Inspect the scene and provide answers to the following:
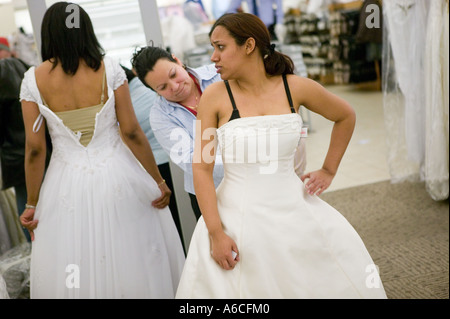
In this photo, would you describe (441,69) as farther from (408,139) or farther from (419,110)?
(408,139)

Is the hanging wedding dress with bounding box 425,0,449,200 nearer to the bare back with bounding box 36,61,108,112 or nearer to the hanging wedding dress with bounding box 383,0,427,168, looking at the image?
the hanging wedding dress with bounding box 383,0,427,168

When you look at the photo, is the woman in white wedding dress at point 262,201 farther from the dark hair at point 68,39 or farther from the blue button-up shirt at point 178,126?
the dark hair at point 68,39

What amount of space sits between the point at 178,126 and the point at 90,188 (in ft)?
1.49

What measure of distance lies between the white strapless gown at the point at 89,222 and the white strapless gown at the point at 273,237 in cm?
60

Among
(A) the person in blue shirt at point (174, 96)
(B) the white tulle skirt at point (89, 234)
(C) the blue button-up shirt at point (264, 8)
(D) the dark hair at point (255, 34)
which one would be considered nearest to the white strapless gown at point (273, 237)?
(D) the dark hair at point (255, 34)

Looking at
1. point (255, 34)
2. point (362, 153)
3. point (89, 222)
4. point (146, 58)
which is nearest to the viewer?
point (255, 34)

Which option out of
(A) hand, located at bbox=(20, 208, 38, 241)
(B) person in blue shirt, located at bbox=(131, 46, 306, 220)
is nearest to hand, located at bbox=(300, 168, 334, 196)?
(B) person in blue shirt, located at bbox=(131, 46, 306, 220)

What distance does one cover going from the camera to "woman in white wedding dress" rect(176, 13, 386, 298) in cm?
120

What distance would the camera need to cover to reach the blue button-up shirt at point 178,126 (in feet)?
5.24

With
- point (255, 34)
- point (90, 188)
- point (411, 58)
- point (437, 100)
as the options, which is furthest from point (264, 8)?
point (255, 34)

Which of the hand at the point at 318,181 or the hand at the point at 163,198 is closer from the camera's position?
the hand at the point at 318,181

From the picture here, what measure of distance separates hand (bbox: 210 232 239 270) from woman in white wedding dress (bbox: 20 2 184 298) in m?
0.69

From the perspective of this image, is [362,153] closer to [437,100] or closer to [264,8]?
[437,100]

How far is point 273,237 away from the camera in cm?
122
